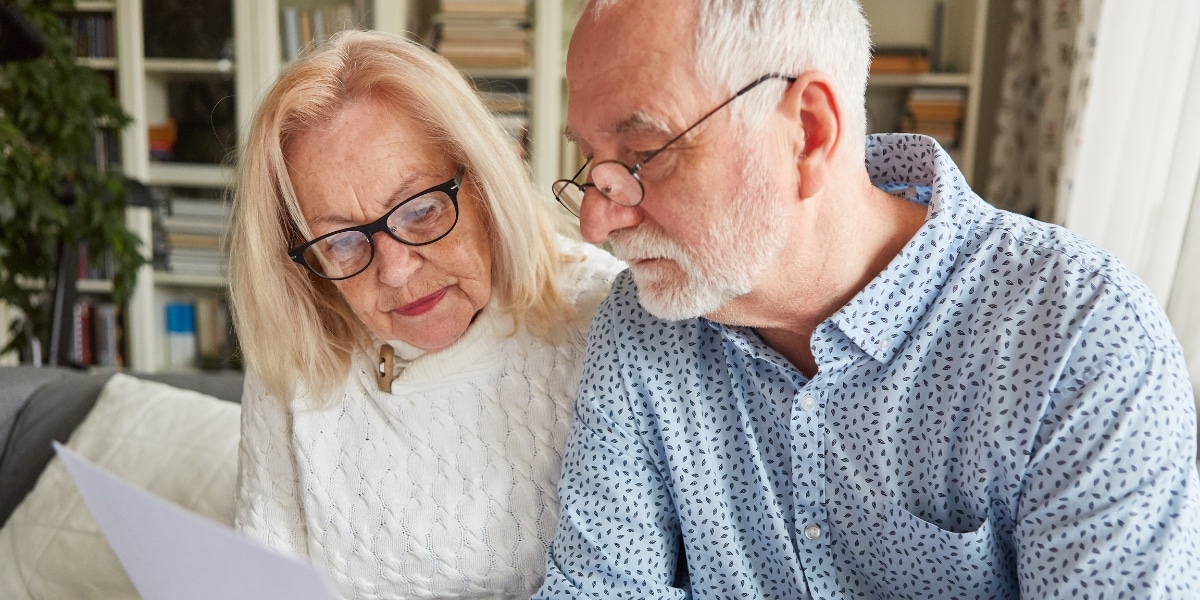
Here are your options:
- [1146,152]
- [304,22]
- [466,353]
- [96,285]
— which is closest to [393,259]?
[466,353]

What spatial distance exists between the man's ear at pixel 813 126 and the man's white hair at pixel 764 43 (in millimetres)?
17

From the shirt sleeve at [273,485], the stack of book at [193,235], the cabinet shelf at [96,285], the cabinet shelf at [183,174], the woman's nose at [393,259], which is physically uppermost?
the woman's nose at [393,259]

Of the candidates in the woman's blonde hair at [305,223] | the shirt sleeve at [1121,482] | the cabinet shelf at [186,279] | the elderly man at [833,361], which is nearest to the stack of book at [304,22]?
the cabinet shelf at [186,279]

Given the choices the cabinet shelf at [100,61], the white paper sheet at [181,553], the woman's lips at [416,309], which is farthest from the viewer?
the cabinet shelf at [100,61]

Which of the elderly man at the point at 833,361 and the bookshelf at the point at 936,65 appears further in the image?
the bookshelf at the point at 936,65

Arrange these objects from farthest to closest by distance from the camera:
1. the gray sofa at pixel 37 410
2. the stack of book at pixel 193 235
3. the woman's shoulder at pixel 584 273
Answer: the stack of book at pixel 193 235 → the gray sofa at pixel 37 410 → the woman's shoulder at pixel 584 273

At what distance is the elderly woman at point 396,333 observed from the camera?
122 centimetres

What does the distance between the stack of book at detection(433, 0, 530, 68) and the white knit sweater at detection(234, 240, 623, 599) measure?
240 centimetres

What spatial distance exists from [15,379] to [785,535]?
173 centimetres

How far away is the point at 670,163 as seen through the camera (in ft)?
3.19

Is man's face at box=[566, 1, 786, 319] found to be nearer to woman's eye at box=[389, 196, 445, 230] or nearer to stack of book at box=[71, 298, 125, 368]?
woman's eye at box=[389, 196, 445, 230]

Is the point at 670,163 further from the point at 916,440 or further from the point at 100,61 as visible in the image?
the point at 100,61

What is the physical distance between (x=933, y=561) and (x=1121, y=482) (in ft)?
0.77

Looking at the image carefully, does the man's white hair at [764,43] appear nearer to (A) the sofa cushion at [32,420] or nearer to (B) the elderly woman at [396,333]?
(B) the elderly woman at [396,333]
